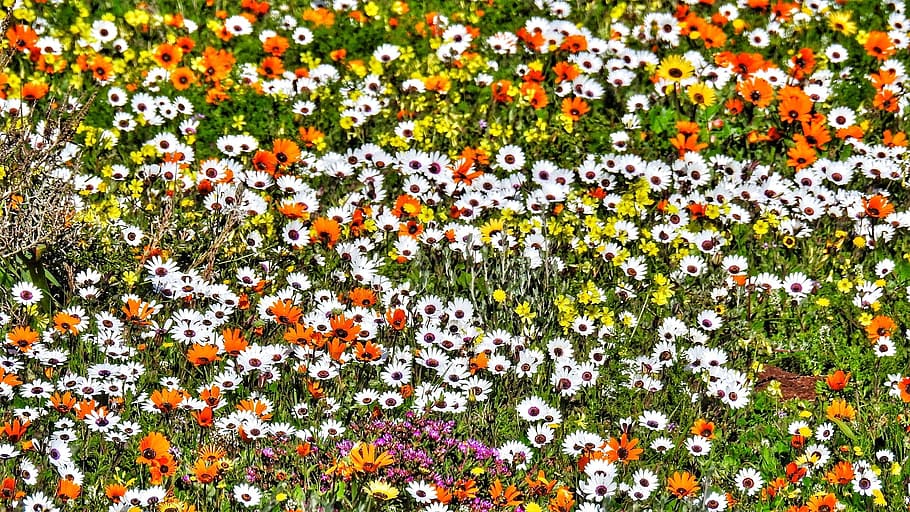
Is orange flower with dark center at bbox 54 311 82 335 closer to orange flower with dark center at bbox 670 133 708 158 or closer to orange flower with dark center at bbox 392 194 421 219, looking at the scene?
orange flower with dark center at bbox 392 194 421 219

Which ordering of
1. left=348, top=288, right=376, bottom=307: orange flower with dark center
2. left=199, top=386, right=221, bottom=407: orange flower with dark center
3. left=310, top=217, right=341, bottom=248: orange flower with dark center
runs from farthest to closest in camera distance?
left=310, top=217, right=341, bottom=248: orange flower with dark center → left=348, top=288, right=376, bottom=307: orange flower with dark center → left=199, top=386, right=221, bottom=407: orange flower with dark center

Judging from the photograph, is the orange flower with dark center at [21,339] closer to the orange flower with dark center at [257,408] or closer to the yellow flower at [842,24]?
the orange flower with dark center at [257,408]

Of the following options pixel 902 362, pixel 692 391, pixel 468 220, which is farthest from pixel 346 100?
pixel 902 362

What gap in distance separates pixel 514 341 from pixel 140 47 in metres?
3.40

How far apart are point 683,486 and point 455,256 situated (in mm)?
1854

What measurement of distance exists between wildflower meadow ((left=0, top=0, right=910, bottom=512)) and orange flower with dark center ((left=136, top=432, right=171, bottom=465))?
4cm

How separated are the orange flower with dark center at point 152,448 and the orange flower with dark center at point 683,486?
6.26 ft

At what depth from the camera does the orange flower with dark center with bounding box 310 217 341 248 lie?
18.3ft

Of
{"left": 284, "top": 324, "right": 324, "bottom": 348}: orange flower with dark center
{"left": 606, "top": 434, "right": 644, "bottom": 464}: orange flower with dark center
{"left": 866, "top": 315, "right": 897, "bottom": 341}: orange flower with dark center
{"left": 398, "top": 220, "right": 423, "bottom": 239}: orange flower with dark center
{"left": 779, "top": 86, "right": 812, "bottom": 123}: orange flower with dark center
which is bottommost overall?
{"left": 398, "top": 220, "right": 423, "bottom": 239}: orange flower with dark center

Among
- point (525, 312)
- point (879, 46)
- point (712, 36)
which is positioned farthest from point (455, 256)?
point (879, 46)

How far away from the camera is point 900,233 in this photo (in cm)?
611

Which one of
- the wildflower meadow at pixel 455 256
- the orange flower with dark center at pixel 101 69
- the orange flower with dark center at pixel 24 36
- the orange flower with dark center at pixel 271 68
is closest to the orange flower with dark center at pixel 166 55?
the wildflower meadow at pixel 455 256

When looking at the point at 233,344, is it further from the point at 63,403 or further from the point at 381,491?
the point at 381,491

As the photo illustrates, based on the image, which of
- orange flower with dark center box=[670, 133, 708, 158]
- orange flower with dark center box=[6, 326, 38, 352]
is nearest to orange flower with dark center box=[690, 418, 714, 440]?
orange flower with dark center box=[670, 133, 708, 158]
